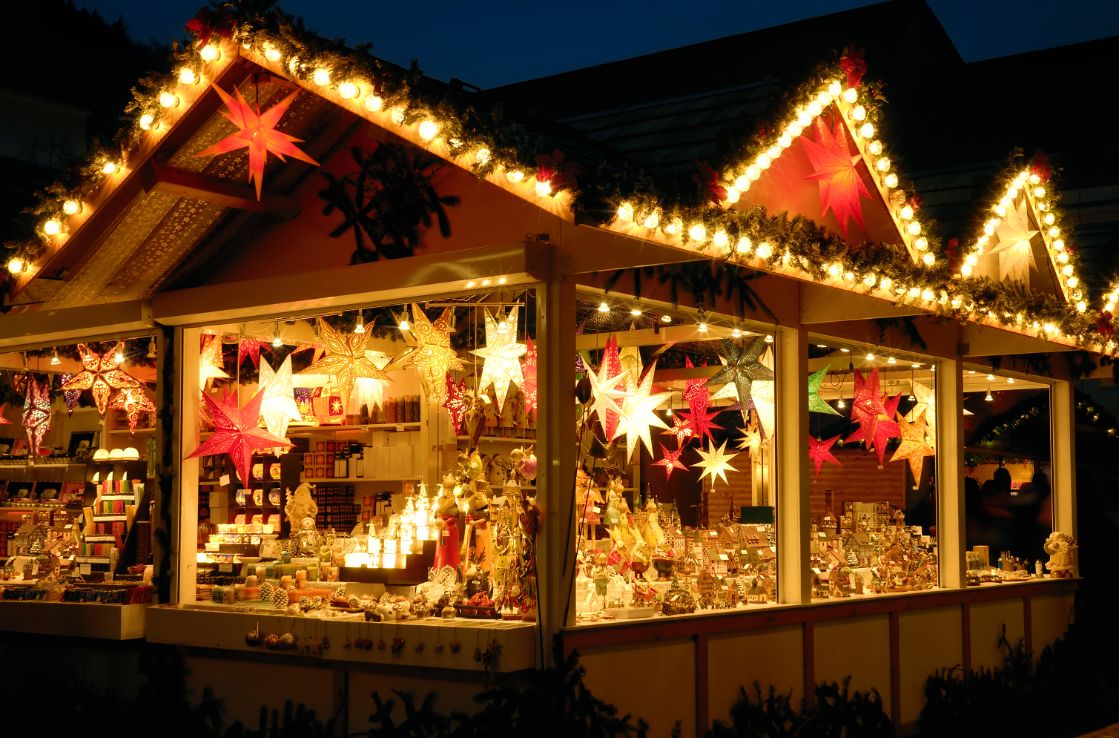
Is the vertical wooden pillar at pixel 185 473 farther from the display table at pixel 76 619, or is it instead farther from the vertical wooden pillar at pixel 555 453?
the vertical wooden pillar at pixel 555 453

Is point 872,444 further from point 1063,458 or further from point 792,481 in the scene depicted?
point 1063,458

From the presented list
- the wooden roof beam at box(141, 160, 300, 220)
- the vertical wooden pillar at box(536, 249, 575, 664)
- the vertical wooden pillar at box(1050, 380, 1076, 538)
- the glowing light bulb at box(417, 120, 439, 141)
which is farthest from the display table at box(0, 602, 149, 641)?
the vertical wooden pillar at box(1050, 380, 1076, 538)

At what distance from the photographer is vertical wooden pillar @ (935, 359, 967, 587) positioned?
9836 mm

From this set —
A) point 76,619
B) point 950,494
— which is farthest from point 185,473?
point 950,494

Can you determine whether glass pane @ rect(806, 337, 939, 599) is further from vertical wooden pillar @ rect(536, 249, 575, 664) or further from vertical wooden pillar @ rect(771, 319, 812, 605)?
vertical wooden pillar @ rect(536, 249, 575, 664)

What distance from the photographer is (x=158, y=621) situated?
763cm

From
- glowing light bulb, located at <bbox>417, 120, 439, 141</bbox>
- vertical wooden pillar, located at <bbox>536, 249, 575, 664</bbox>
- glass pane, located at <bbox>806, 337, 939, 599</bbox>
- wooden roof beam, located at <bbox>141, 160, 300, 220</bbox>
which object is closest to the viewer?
glowing light bulb, located at <bbox>417, 120, 439, 141</bbox>

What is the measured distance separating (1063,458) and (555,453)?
731 centimetres

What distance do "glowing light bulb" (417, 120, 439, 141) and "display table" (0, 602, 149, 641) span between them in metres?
3.56

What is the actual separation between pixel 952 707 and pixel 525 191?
213 inches

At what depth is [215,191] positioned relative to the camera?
23.4 ft

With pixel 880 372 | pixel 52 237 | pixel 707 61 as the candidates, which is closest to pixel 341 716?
pixel 52 237

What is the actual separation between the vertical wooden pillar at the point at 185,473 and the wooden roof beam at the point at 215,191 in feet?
3.62

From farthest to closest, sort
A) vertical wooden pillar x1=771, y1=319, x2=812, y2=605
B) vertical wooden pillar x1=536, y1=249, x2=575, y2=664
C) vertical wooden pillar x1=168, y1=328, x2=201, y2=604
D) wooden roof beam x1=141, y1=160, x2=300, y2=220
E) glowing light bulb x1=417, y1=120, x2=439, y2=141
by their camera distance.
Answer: vertical wooden pillar x1=771, y1=319, x2=812, y2=605 → vertical wooden pillar x1=168, y1=328, x2=201, y2=604 → wooden roof beam x1=141, y1=160, x2=300, y2=220 → vertical wooden pillar x1=536, y1=249, x2=575, y2=664 → glowing light bulb x1=417, y1=120, x2=439, y2=141
